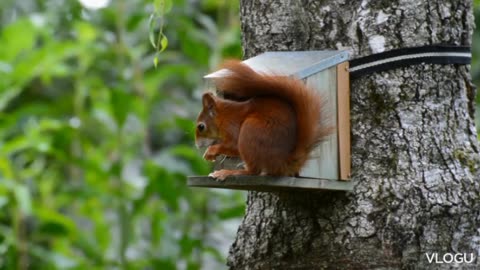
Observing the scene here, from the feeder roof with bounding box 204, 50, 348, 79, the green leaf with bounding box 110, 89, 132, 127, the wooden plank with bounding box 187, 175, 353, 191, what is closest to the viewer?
the wooden plank with bounding box 187, 175, 353, 191

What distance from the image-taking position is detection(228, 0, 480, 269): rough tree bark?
7.49ft

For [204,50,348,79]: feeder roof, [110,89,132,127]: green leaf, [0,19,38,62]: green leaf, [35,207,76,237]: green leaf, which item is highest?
[0,19,38,62]: green leaf

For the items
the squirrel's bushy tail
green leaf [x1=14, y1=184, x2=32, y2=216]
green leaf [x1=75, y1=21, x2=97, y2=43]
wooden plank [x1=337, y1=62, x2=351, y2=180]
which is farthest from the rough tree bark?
green leaf [x1=75, y1=21, x2=97, y2=43]

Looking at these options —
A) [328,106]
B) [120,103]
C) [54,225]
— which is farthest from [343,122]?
[54,225]

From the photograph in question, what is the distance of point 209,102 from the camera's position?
234cm

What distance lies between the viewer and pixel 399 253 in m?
2.27

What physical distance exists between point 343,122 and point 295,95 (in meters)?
0.18

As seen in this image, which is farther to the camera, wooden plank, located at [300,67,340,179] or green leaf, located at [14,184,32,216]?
green leaf, located at [14,184,32,216]

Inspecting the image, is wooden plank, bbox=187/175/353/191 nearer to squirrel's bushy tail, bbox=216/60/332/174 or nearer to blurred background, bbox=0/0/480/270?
squirrel's bushy tail, bbox=216/60/332/174

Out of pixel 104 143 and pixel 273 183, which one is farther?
pixel 104 143

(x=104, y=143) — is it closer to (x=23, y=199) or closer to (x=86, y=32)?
(x=86, y=32)

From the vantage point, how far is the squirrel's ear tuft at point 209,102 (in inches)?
92.0

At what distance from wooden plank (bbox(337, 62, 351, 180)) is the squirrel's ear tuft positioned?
32cm

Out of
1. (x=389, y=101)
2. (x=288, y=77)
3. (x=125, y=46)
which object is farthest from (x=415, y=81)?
(x=125, y=46)
